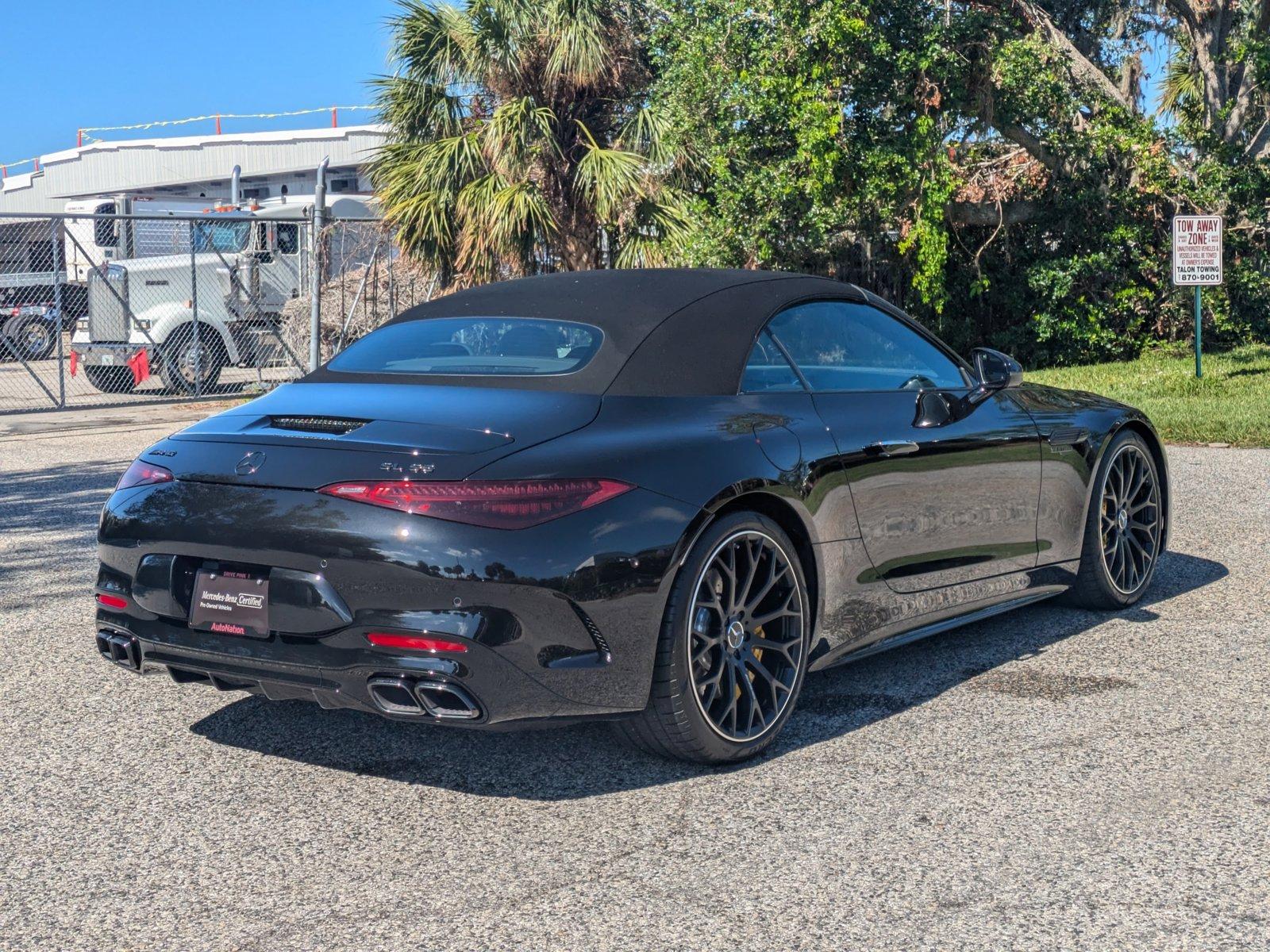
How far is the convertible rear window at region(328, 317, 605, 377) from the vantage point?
176 inches

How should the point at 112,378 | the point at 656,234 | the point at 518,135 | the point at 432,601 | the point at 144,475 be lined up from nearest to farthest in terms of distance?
the point at 432,601 → the point at 144,475 → the point at 518,135 → the point at 656,234 → the point at 112,378

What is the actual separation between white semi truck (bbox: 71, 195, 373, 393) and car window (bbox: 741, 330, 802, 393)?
1501cm

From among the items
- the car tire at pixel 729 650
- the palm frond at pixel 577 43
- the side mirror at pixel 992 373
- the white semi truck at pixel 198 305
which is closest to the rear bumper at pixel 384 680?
the car tire at pixel 729 650

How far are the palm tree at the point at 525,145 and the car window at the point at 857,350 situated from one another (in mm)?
11673

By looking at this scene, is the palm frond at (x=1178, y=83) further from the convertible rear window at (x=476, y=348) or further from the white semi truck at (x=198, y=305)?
the convertible rear window at (x=476, y=348)

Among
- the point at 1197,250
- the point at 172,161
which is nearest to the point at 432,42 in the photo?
the point at 1197,250

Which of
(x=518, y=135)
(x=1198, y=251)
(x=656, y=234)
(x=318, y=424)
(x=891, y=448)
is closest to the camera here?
(x=318, y=424)

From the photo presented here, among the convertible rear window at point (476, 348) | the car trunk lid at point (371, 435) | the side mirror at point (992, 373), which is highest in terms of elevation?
the convertible rear window at point (476, 348)

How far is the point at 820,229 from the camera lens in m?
18.0

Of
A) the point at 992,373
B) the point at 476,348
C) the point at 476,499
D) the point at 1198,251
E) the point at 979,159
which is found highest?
the point at 979,159

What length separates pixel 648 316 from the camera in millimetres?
4578

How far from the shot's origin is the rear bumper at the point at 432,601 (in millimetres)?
3689

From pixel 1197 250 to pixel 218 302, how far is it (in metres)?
12.2

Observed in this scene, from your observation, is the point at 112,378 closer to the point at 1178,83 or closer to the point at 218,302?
the point at 218,302
